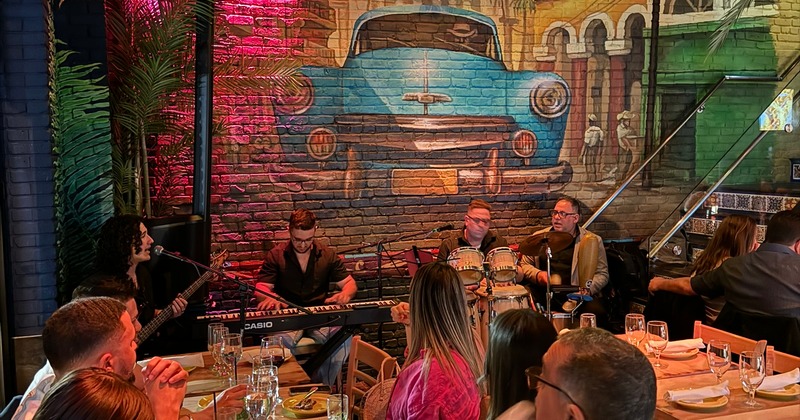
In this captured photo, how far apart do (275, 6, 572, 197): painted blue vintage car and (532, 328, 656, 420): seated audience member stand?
4670 mm

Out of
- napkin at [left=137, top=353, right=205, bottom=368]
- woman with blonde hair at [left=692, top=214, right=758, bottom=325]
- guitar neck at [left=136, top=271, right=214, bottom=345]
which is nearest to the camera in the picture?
napkin at [left=137, top=353, right=205, bottom=368]

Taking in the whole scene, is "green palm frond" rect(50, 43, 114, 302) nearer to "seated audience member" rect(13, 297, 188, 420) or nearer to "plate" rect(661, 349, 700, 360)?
"seated audience member" rect(13, 297, 188, 420)

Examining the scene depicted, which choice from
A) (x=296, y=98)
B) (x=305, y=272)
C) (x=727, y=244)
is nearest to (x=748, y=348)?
(x=727, y=244)

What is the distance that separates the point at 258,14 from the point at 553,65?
8.52 ft

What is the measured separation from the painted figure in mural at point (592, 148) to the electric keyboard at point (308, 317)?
9.26 feet

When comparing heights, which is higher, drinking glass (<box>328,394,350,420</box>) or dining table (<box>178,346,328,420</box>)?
drinking glass (<box>328,394,350,420</box>)

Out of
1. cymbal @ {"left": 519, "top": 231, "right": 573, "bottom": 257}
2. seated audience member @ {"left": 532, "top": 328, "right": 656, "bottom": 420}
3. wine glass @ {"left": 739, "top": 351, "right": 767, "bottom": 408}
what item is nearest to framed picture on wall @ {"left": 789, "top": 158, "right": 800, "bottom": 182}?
cymbal @ {"left": 519, "top": 231, "right": 573, "bottom": 257}

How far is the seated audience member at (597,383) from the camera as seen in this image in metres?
1.61

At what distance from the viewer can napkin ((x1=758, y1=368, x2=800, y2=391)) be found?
312 cm

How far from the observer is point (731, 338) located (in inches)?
150

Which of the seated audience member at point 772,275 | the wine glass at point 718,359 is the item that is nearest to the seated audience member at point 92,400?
the wine glass at point 718,359

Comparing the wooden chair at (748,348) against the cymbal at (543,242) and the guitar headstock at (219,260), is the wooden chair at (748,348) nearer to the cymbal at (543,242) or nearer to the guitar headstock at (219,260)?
the cymbal at (543,242)

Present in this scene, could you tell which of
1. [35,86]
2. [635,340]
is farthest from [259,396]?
[35,86]

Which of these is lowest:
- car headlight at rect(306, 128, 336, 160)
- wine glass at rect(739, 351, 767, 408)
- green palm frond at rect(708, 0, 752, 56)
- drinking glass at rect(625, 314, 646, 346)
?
wine glass at rect(739, 351, 767, 408)
